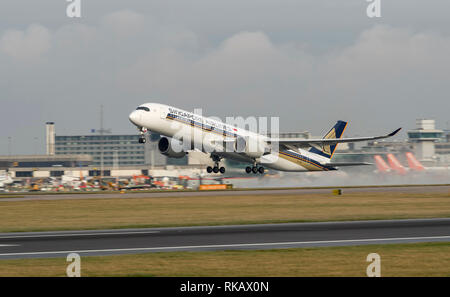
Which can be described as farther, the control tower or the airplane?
the control tower

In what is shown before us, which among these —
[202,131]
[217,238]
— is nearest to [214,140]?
[202,131]

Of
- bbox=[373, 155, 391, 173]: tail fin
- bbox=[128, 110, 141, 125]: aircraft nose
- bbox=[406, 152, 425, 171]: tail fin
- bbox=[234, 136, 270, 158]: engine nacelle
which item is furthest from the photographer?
bbox=[406, 152, 425, 171]: tail fin

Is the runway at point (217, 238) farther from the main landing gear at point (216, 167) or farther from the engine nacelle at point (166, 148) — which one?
the main landing gear at point (216, 167)

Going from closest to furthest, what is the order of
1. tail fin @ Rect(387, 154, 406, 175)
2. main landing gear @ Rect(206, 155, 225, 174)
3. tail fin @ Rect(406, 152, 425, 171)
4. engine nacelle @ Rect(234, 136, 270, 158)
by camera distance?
1. engine nacelle @ Rect(234, 136, 270, 158)
2. main landing gear @ Rect(206, 155, 225, 174)
3. tail fin @ Rect(387, 154, 406, 175)
4. tail fin @ Rect(406, 152, 425, 171)

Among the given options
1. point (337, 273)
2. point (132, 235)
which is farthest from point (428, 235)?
point (132, 235)

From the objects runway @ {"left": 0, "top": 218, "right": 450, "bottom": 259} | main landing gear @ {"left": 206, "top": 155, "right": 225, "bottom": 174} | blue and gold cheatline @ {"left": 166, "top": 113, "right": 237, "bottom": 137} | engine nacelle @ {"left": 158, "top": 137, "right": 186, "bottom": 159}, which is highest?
blue and gold cheatline @ {"left": 166, "top": 113, "right": 237, "bottom": 137}

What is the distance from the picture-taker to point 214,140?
173ft

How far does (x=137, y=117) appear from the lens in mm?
48531

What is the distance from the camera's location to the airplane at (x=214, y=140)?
4941 centimetres

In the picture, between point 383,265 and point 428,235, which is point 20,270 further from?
point 428,235

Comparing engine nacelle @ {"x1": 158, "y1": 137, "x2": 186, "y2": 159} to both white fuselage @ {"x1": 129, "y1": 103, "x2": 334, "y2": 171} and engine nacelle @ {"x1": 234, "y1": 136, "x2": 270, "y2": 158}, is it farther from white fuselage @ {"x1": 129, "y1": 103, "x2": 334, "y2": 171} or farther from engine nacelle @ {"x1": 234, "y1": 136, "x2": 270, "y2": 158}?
engine nacelle @ {"x1": 234, "y1": 136, "x2": 270, "y2": 158}

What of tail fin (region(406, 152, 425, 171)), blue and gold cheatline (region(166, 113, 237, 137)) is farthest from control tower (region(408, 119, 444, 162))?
blue and gold cheatline (region(166, 113, 237, 137))

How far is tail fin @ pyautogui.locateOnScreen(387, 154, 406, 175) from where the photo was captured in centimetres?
9525

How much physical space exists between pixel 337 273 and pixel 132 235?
46.3 feet
